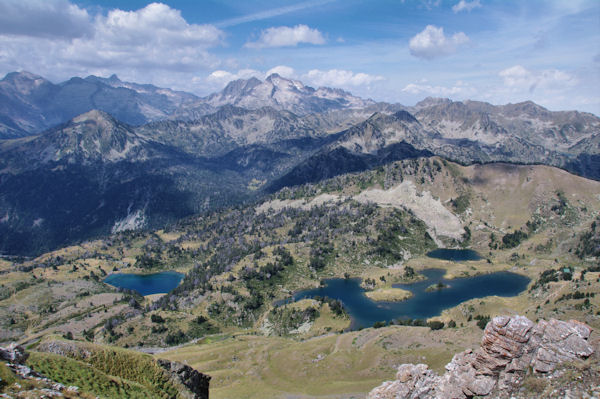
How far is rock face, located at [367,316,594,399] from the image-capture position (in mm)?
29672

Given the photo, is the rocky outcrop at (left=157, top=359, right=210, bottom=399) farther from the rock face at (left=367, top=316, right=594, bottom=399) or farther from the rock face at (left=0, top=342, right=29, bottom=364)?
the rock face at (left=367, top=316, right=594, bottom=399)

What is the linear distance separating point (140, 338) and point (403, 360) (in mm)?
123673

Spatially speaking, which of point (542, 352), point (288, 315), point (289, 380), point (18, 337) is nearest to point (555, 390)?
point (542, 352)

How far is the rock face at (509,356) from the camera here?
29.7m

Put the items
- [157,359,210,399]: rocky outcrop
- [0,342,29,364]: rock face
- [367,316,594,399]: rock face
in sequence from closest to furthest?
[367,316,594,399]: rock face → [0,342,29,364]: rock face → [157,359,210,399]: rocky outcrop

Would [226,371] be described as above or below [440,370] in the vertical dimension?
below

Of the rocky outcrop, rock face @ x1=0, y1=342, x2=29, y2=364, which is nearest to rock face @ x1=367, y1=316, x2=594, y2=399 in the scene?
the rocky outcrop

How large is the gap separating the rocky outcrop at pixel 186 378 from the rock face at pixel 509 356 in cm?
2767

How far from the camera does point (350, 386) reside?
88562 millimetres

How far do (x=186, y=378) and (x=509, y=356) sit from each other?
3816 centimetres

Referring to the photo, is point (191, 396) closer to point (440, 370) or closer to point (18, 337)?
point (440, 370)

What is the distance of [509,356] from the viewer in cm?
3234

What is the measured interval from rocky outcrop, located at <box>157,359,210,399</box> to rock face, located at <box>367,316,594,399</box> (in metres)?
27.7

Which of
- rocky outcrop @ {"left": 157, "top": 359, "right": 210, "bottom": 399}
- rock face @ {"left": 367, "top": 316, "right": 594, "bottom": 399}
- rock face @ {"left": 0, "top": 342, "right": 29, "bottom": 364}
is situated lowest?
rocky outcrop @ {"left": 157, "top": 359, "right": 210, "bottom": 399}
